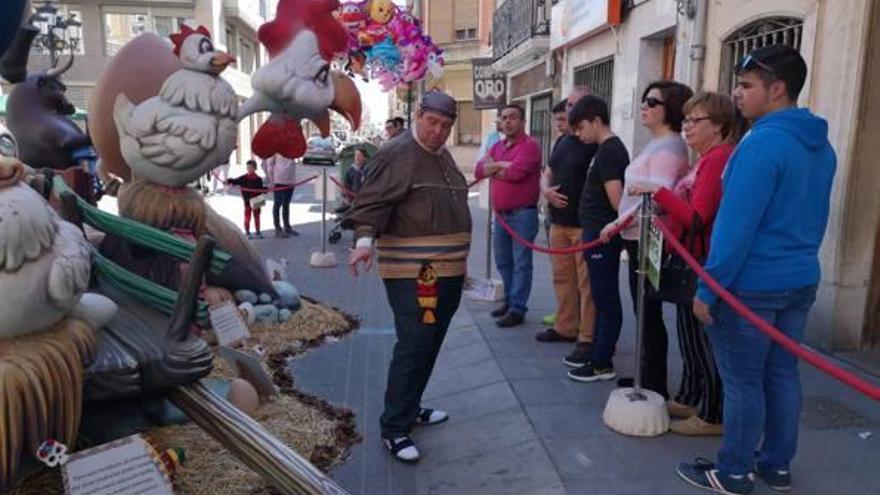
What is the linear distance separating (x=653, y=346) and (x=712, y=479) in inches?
39.7

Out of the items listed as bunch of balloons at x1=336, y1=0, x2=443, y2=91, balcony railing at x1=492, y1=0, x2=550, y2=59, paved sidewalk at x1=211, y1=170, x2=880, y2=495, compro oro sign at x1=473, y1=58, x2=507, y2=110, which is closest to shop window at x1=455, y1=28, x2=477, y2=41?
balcony railing at x1=492, y1=0, x2=550, y2=59

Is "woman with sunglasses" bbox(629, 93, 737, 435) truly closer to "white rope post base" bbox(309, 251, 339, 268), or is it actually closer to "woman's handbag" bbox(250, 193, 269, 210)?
"white rope post base" bbox(309, 251, 339, 268)

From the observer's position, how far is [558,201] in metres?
4.81

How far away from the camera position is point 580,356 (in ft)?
14.8

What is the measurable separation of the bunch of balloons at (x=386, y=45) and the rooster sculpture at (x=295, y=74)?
126 inches

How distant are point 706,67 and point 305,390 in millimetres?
4741

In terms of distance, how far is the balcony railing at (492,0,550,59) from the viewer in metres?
13.2

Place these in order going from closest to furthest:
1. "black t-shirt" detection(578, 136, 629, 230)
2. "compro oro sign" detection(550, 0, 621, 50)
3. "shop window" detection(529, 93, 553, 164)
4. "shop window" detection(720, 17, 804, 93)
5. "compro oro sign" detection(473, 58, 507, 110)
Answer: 1. "black t-shirt" detection(578, 136, 629, 230)
2. "shop window" detection(720, 17, 804, 93)
3. "compro oro sign" detection(473, 58, 507, 110)
4. "compro oro sign" detection(550, 0, 621, 50)
5. "shop window" detection(529, 93, 553, 164)

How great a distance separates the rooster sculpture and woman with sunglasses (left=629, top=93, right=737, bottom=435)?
5.41 feet

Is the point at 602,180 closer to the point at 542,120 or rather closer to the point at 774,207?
the point at 774,207

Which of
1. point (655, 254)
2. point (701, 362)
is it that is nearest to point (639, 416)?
point (701, 362)

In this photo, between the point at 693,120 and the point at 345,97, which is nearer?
the point at 693,120

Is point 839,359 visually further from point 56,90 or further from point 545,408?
point 56,90

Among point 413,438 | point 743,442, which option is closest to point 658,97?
point 743,442
